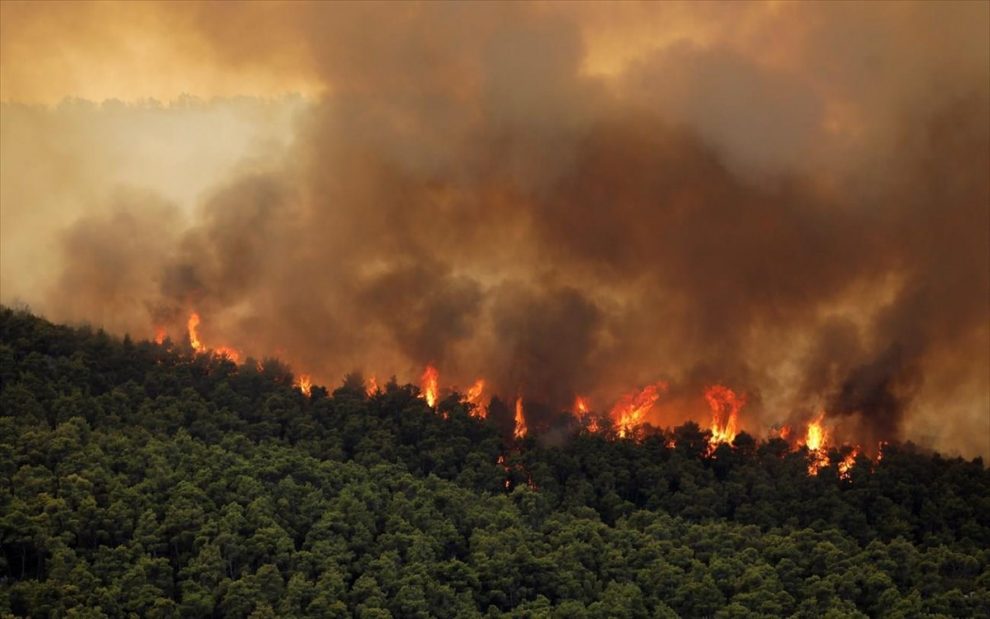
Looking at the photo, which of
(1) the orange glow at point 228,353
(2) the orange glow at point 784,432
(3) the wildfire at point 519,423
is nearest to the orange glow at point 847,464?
(2) the orange glow at point 784,432

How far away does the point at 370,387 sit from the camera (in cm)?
11150

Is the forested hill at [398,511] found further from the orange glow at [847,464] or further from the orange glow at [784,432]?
the orange glow at [784,432]

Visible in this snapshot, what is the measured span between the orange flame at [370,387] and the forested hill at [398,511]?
0.62 metres

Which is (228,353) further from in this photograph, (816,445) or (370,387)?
(816,445)

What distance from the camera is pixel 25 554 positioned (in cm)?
8244

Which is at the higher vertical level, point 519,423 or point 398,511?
point 519,423

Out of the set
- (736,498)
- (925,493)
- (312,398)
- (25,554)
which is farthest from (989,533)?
(25,554)

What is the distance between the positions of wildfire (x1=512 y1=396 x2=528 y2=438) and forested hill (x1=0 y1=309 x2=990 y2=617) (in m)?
3.05

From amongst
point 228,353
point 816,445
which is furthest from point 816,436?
point 228,353

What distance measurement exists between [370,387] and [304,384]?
13.2 ft

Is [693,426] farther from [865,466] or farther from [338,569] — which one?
[338,569]

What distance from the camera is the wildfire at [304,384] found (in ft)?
356

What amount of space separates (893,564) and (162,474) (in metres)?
35.9

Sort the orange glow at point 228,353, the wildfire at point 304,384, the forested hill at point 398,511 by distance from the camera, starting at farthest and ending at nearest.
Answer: the orange glow at point 228,353
the wildfire at point 304,384
the forested hill at point 398,511
